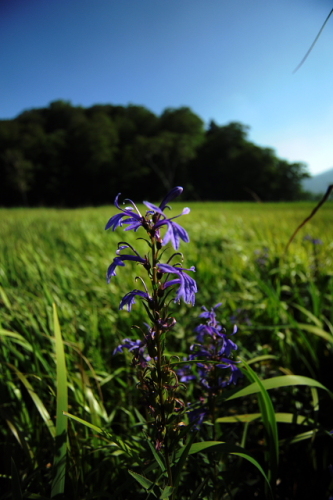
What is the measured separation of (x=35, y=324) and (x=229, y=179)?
160 ft

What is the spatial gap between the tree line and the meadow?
133 feet

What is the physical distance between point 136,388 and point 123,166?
49105 mm

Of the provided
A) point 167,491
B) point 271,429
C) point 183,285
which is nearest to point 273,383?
point 271,429

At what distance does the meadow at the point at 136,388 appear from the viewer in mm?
1113

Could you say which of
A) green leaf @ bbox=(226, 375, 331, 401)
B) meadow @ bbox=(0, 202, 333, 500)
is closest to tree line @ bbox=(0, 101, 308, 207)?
meadow @ bbox=(0, 202, 333, 500)

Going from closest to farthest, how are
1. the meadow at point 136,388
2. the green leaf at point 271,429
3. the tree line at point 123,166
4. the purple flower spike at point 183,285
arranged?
the purple flower spike at point 183,285
the green leaf at point 271,429
the meadow at point 136,388
the tree line at point 123,166

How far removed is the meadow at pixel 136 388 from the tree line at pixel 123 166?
40.5 metres

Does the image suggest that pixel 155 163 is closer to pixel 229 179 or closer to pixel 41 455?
pixel 229 179

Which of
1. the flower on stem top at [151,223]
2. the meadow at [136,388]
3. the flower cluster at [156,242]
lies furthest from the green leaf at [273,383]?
the flower on stem top at [151,223]

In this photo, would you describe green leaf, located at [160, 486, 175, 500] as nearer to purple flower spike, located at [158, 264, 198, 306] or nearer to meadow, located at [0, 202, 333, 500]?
meadow, located at [0, 202, 333, 500]

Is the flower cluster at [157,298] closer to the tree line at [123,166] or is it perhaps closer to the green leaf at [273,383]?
the green leaf at [273,383]

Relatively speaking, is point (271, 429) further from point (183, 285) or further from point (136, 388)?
point (183, 285)

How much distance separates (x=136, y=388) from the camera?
47.3 inches

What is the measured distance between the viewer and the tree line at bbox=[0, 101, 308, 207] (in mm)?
44156
